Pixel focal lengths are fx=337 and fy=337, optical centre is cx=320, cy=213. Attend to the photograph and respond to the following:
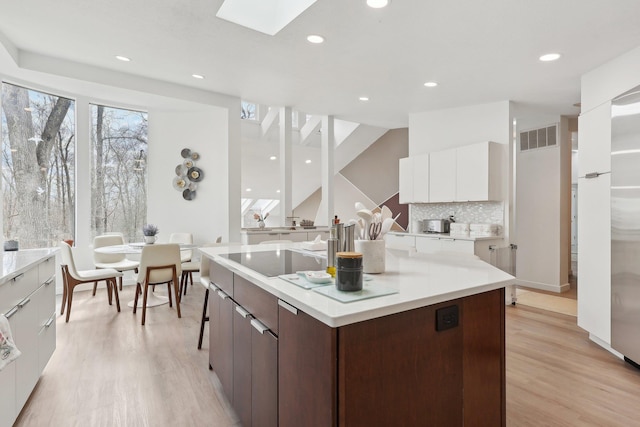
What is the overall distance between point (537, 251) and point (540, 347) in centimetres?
270

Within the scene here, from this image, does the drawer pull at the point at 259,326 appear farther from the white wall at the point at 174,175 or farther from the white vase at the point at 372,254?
the white wall at the point at 174,175

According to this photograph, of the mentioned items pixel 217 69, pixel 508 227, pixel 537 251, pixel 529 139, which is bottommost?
pixel 537 251

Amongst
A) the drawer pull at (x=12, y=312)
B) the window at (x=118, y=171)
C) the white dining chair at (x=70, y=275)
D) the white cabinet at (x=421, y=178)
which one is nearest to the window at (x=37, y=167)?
the window at (x=118, y=171)

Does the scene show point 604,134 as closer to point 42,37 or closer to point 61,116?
point 42,37

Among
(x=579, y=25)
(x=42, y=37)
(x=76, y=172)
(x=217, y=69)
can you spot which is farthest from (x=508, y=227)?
(x=76, y=172)

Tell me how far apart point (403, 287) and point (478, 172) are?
3.66 m

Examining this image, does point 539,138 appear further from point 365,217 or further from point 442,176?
point 365,217

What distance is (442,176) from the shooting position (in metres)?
4.83

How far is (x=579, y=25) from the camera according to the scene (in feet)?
8.69

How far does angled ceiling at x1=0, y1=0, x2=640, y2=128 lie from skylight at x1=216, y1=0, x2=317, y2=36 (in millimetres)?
64

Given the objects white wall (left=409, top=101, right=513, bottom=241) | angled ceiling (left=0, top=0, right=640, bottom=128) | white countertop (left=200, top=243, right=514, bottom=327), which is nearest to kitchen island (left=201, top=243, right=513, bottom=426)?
white countertop (left=200, top=243, right=514, bottom=327)

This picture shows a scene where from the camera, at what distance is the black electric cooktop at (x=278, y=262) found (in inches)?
66.8

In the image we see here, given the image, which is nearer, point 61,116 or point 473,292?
point 473,292

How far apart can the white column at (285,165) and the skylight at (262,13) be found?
7.92 feet
